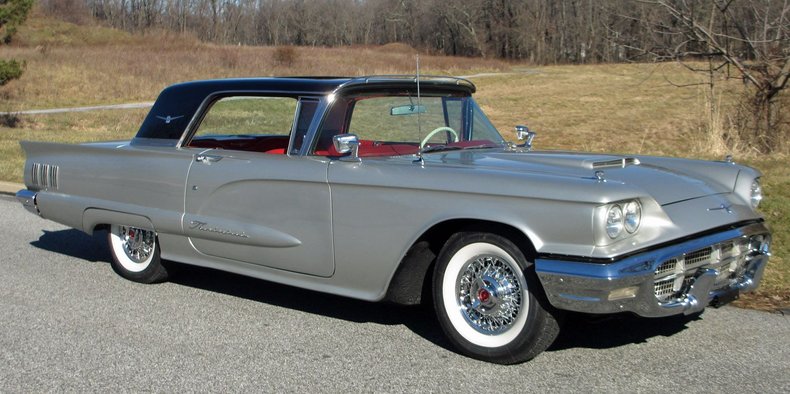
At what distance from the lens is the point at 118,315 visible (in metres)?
→ 5.44

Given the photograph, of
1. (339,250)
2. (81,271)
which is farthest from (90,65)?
(339,250)

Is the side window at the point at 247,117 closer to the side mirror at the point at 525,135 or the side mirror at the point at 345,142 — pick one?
the side mirror at the point at 345,142

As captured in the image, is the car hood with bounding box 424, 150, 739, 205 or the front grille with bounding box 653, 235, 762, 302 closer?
the front grille with bounding box 653, 235, 762, 302

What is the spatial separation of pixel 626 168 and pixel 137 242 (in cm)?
361

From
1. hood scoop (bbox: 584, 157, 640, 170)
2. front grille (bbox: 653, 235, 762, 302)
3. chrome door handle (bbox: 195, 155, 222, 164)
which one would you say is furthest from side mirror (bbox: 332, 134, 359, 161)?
front grille (bbox: 653, 235, 762, 302)

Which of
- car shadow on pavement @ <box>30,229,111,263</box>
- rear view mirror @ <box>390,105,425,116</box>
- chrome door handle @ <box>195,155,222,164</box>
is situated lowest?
car shadow on pavement @ <box>30,229,111,263</box>

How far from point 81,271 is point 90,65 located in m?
34.9

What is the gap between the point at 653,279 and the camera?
398 centimetres

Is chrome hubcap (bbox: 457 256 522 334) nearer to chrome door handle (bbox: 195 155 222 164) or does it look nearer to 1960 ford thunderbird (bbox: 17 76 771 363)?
1960 ford thunderbird (bbox: 17 76 771 363)

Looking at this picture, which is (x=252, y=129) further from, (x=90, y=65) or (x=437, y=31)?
(x=437, y=31)

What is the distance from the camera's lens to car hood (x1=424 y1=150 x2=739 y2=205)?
4406 millimetres

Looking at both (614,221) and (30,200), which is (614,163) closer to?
(614,221)

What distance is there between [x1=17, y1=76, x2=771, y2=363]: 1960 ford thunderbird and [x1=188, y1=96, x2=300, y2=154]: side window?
0.02 m

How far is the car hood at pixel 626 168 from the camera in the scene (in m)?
4.41
